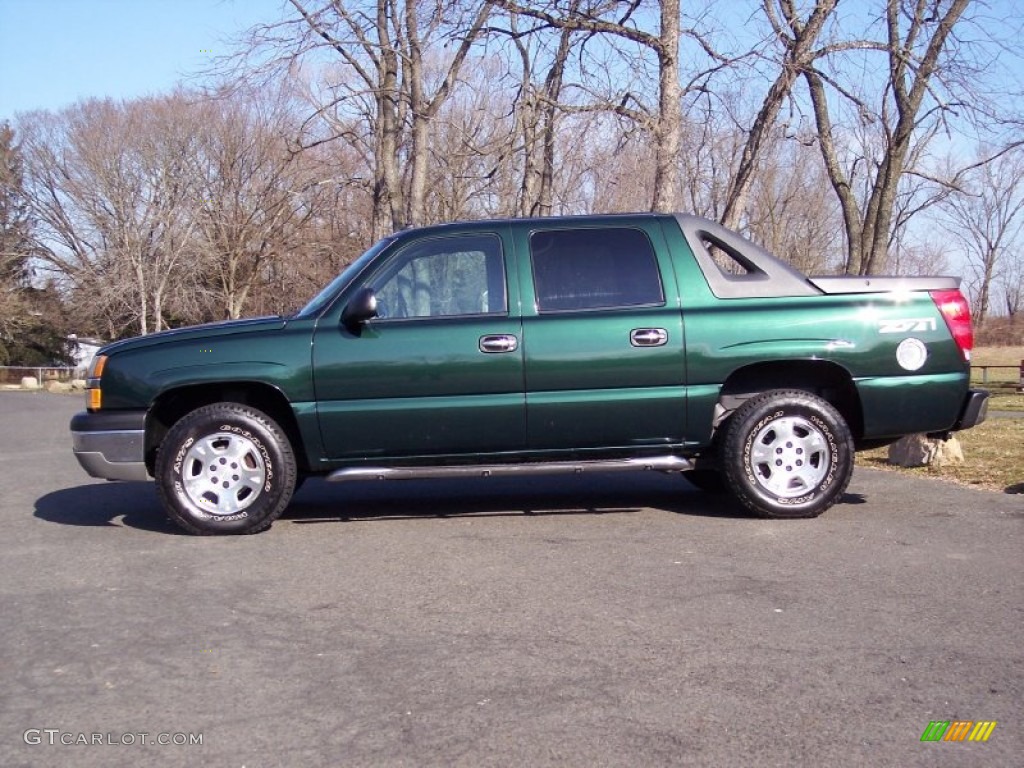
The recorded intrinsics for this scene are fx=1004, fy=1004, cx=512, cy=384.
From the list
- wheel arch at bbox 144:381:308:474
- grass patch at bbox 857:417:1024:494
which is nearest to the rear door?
wheel arch at bbox 144:381:308:474

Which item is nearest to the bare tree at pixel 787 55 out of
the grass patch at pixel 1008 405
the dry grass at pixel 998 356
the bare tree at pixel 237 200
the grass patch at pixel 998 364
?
the grass patch at pixel 1008 405

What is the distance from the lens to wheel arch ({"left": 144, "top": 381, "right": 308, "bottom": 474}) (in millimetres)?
6332

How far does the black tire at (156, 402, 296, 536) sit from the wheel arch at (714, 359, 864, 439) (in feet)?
9.23

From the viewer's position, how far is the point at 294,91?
22547 millimetres

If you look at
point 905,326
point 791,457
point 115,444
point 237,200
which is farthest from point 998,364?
point 115,444

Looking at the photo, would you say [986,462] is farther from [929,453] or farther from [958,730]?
[958,730]

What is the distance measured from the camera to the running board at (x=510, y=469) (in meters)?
6.15

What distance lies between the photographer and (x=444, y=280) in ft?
21.0

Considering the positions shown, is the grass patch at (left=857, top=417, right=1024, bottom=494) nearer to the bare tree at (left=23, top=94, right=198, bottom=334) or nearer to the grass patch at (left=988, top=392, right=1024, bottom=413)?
the grass patch at (left=988, top=392, right=1024, bottom=413)

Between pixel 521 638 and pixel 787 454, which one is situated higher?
pixel 787 454

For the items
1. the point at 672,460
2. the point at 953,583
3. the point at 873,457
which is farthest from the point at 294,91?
the point at 953,583

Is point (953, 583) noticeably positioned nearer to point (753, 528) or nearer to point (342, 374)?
point (753, 528)

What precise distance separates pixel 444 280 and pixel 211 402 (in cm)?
170

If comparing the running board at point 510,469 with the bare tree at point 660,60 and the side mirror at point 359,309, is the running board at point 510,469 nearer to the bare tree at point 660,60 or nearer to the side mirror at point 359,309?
the side mirror at point 359,309
